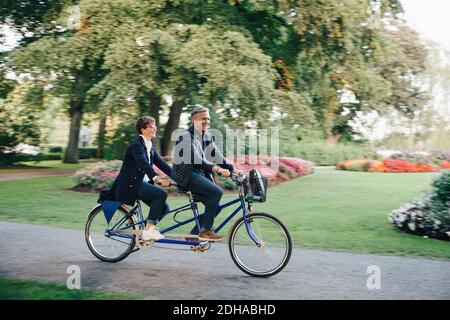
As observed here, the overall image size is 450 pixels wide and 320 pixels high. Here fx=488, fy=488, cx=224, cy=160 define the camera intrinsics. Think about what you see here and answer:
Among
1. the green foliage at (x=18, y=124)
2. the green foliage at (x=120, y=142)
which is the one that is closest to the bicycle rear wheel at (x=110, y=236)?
the green foliage at (x=120, y=142)

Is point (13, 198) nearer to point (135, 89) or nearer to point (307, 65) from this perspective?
point (135, 89)

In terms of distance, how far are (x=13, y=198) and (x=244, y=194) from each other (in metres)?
9.27

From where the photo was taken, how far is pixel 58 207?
1142 centimetres

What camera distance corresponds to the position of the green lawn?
7.65 m

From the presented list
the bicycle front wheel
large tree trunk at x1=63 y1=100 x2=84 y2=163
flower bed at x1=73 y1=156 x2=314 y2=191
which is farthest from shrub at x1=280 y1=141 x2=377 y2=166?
the bicycle front wheel

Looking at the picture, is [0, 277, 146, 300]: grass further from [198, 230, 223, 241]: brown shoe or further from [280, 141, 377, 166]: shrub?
[280, 141, 377, 166]: shrub

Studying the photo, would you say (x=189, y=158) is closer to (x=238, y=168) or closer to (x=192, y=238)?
(x=192, y=238)

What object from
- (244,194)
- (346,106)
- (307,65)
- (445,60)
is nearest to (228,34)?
(307,65)

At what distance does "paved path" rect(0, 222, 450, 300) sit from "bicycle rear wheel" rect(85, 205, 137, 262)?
0.52 feet

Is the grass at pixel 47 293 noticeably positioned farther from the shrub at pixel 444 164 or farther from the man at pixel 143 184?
the shrub at pixel 444 164

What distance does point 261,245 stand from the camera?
17.8 ft

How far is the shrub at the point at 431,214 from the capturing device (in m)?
8.08

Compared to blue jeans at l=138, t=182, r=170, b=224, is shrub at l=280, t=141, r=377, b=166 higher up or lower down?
higher up

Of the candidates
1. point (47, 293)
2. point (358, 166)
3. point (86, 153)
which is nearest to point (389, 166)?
point (358, 166)
